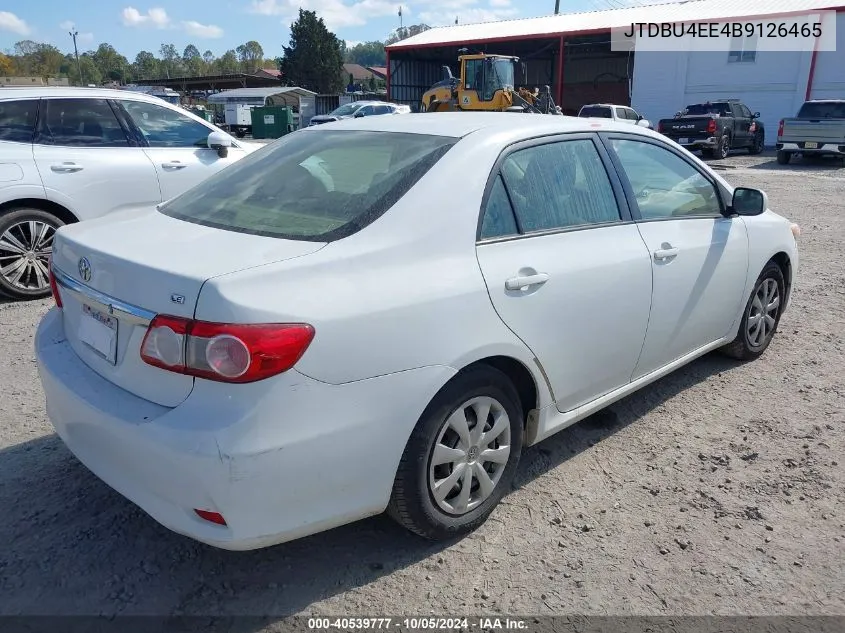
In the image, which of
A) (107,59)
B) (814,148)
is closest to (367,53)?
(107,59)

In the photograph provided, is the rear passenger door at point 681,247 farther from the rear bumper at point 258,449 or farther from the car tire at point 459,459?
the rear bumper at point 258,449

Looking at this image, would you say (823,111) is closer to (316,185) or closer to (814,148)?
(814,148)

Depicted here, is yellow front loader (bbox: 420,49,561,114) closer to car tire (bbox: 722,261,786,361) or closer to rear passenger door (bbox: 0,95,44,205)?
rear passenger door (bbox: 0,95,44,205)

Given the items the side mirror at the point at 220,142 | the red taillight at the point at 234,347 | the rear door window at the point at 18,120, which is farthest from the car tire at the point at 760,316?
the rear door window at the point at 18,120

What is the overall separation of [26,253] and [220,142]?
194 centimetres

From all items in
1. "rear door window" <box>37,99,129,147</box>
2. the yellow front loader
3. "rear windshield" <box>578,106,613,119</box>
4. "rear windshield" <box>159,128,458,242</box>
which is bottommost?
"rear windshield" <box>159,128,458,242</box>

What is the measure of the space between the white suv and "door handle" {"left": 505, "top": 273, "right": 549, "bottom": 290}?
4513mm

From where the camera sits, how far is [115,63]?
129 m

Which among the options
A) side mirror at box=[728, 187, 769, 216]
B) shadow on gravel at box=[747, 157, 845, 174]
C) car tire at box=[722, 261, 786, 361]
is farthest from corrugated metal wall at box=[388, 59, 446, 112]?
side mirror at box=[728, 187, 769, 216]

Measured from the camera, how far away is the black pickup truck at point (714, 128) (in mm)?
21328

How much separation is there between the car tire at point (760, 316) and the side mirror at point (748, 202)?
0.60 metres

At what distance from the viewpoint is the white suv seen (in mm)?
5605

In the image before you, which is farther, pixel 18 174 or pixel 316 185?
pixel 18 174

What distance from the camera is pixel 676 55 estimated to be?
31969 millimetres
